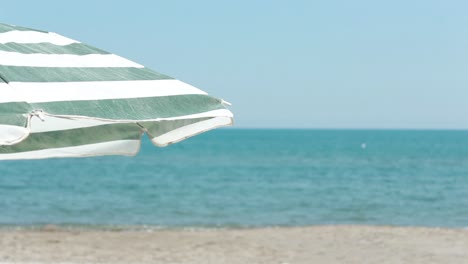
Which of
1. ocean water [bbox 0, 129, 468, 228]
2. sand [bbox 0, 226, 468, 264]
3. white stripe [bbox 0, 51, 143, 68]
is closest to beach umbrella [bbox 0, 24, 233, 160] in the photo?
white stripe [bbox 0, 51, 143, 68]

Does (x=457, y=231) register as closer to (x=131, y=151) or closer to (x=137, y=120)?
(x=131, y=151)

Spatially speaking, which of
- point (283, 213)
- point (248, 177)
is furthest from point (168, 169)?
point (283, 213)

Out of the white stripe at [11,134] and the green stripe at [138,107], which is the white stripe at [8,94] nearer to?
the green stripe at [138,107]

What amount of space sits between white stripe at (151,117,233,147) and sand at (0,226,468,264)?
19.4 feet

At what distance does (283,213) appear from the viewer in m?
19.9

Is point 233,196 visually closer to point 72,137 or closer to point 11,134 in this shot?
point 72,137

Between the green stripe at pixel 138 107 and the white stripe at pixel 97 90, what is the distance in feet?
0.09

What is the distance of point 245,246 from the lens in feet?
37.5

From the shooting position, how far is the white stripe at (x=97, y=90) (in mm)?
2939

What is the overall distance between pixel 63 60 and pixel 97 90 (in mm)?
299

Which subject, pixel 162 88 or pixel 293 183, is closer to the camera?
pixel 162 88

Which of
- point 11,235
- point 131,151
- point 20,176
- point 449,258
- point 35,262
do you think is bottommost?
point 20,176

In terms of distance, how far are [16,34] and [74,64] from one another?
0.35m

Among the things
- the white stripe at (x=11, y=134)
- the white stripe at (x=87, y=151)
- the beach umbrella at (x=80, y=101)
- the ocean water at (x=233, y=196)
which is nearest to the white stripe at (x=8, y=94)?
the beach umbrella at (x=80, y=101)
